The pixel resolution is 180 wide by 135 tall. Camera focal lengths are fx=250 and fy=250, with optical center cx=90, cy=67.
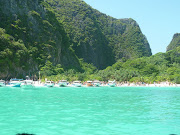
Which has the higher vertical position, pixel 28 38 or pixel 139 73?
pixel 28 38

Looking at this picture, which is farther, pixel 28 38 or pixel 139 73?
pixel 139 73

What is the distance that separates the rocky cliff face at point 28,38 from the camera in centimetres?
9491

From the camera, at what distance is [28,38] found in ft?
368

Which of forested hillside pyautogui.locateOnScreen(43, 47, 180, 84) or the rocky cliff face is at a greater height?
the rocky cliff face

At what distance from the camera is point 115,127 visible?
1705 centimetres

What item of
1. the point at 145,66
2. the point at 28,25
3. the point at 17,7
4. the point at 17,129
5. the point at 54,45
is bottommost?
the point at 17,129

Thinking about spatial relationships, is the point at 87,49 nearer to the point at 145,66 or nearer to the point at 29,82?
the point at 145,66

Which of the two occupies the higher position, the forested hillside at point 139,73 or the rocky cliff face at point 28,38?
the rocky cliff face at point 28,38

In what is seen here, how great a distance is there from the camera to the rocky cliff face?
94912mm

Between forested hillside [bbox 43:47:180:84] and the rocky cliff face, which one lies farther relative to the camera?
forested hillside [bbox 43:47:180:84]

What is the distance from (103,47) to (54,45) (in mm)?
78744

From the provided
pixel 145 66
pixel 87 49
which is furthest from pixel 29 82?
pixel 87 49

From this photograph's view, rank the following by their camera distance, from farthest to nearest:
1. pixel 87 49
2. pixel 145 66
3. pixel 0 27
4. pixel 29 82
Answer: pixel 87 49
pixel 145 66
pixel 0 27
pixel 29 82

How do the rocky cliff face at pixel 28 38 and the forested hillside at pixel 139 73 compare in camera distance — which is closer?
the rocky cliff face at pixel 28 38
